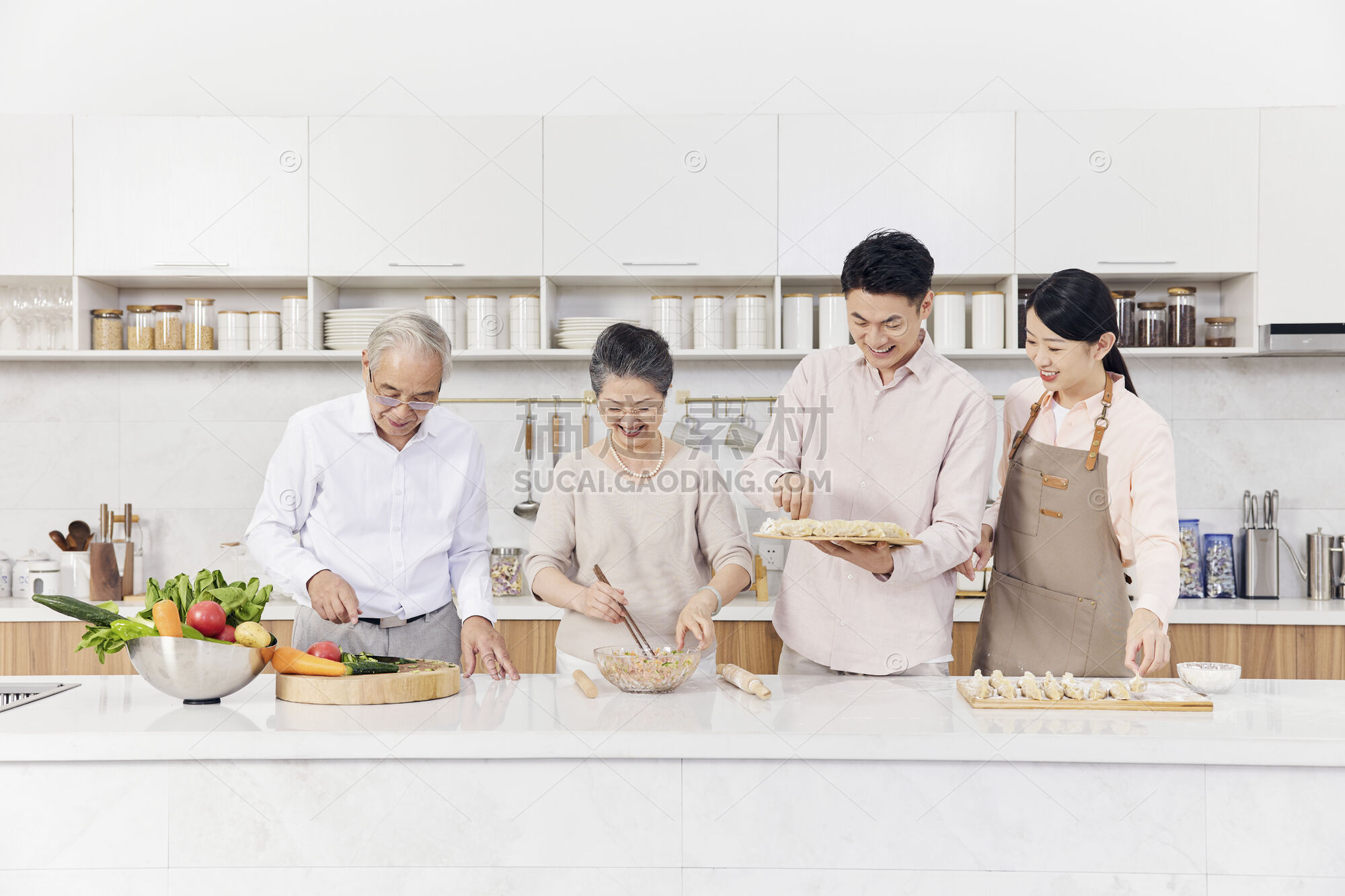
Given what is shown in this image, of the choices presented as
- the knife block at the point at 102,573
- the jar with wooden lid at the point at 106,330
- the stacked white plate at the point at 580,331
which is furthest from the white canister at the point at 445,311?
the knife block at the point at 102,573

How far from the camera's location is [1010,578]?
6.86 feet

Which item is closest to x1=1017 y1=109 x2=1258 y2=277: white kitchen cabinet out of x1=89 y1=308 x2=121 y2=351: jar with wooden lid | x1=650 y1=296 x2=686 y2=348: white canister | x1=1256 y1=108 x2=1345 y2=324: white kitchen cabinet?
x1=1256 y1=108 x2=1345 y2=324: white kitchen cabinet

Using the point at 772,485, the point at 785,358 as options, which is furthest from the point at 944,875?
the point at 785,358

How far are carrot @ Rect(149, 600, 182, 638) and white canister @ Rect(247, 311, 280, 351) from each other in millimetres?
2064

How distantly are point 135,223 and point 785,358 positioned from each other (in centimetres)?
244

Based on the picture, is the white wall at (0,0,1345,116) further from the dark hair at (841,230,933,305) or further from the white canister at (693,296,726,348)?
the dark hair at (841,230,933,305)

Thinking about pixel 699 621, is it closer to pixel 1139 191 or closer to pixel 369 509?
pixel 369 509

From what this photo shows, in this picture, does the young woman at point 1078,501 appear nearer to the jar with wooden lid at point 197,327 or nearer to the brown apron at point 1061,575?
the brown apron at point 1061,575

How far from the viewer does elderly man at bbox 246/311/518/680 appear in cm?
206

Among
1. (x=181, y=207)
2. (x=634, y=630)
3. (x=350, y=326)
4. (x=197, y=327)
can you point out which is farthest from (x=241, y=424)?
(x=634, y=630)

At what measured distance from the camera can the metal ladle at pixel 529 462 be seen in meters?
3.72

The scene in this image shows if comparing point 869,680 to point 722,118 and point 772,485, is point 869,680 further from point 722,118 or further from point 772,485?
point 722,118

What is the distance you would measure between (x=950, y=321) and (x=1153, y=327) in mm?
761

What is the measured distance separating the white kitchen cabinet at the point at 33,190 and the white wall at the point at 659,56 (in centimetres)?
35
